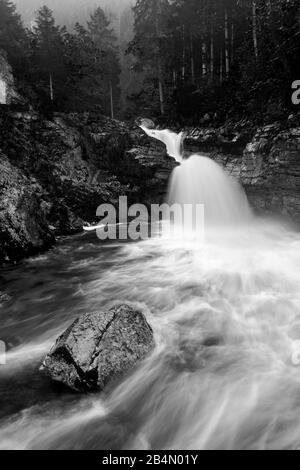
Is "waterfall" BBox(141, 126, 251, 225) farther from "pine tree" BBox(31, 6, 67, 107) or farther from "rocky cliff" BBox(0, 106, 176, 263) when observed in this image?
"pine tree" BBox(31, 6, 67, 107)

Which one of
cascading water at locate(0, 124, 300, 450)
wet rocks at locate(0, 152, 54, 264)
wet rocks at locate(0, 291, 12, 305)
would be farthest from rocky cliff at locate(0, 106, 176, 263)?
wet rocks at locate(0, 291, 12, 305)

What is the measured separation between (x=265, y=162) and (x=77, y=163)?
1085 centimetres

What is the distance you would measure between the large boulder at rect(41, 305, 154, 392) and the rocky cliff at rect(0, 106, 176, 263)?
35.6 ft

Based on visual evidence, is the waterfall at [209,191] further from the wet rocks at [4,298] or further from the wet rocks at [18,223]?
the wet rocks at [4,298]

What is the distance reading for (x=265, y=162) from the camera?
1567 centimetres

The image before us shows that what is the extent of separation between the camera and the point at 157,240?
1583 centimetres

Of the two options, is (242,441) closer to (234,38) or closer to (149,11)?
→ (234,38)

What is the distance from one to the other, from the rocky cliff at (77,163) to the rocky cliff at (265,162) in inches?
148

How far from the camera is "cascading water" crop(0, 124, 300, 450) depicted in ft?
16.6

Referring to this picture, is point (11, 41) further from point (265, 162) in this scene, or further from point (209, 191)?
point (265, 162)

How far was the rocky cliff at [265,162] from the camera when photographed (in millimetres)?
14531

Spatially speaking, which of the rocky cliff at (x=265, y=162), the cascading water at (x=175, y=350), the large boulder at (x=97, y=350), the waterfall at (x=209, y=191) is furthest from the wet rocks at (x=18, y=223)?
the rocky cliff at (x=265, y=162)

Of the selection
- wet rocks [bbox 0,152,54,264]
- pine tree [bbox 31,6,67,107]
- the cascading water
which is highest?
pine tree [bbox 31,6,67,107]

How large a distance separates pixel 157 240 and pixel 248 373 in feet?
32.9
